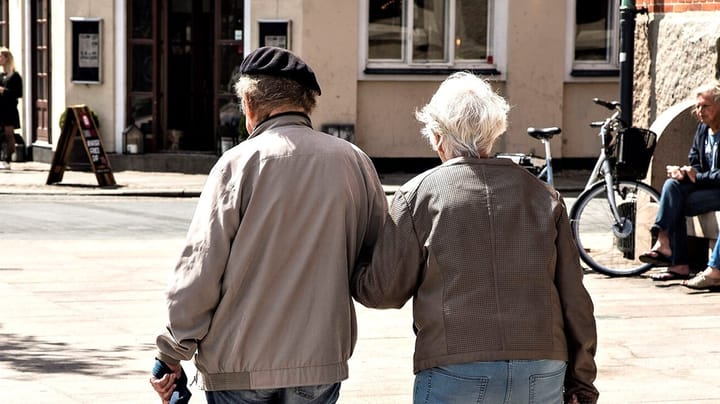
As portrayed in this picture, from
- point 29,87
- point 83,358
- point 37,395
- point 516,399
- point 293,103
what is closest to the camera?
point 516,399

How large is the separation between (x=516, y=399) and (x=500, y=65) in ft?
56.1

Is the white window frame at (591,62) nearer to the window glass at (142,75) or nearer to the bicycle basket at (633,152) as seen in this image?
the window glass at (142,75)

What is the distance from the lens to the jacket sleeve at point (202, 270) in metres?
3.93

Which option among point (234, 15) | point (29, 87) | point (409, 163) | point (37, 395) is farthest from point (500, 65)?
point (37, 395)

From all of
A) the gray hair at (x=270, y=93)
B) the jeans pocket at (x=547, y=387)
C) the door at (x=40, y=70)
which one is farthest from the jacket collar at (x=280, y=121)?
the door at (x=40, y=70)

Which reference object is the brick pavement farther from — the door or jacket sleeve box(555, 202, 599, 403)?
the door

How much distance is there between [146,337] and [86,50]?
44.3ft

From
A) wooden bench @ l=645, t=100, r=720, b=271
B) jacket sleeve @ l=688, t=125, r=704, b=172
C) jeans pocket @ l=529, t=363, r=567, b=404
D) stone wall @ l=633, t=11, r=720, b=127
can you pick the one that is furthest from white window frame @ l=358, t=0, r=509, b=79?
jeans pocket @ l=529, t=363, r=567, b=404

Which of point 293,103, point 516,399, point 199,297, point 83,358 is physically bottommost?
point 83,358

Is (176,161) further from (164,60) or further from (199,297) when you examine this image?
(199,297)

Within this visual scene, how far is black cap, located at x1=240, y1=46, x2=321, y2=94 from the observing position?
406cm

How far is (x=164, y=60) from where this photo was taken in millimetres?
21203

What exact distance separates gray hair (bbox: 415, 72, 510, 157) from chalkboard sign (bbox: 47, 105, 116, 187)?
48.5 feet

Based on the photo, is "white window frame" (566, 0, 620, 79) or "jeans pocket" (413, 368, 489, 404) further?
"white window frame" (566, 0, 620, 79)
